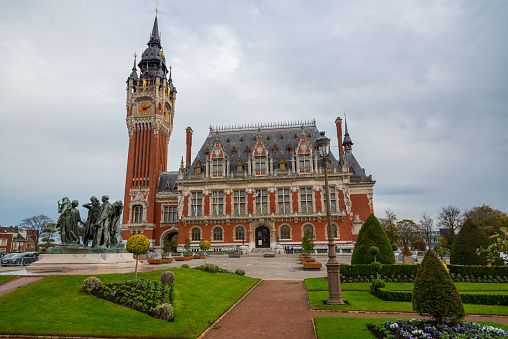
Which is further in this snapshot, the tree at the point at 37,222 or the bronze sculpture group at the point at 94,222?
the tree at the point at 37,222

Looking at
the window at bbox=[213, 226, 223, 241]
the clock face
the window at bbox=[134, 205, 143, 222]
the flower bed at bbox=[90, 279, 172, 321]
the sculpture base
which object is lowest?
the flower bed at bbox=[90, 279, 172, 321]

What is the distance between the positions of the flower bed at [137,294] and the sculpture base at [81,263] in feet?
14.6

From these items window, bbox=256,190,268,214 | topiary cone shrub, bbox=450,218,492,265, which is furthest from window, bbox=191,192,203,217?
topiary cone shrub, bbox=450,218,492,265

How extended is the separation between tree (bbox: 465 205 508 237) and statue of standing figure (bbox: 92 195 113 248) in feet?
188

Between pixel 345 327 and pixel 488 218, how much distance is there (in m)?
63.6

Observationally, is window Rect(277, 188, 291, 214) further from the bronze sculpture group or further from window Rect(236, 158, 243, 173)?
the bronze sculpture group

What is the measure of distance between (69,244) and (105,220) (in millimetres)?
2317

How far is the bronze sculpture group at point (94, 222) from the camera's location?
17234 millimetres

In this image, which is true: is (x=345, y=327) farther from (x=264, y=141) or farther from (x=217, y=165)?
(x=264, y=141)

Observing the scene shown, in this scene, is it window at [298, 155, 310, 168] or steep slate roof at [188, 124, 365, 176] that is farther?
steep slate roof at [188, 124, 365, 176]

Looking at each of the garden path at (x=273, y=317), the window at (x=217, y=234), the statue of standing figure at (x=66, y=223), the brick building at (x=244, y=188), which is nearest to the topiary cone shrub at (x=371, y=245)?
the garden path at (x=273, y=317)

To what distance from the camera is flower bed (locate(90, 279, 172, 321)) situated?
10.4m

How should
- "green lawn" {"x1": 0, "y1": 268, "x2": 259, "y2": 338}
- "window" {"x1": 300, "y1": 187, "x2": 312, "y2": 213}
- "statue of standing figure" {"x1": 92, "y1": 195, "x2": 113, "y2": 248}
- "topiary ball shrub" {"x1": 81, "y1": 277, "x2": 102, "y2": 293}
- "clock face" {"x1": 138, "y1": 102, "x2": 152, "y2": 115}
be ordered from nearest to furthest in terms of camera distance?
"green lawn" {"x1": 0, "y1": 268, "x2": 259, "y2": 338} < "topiary ball shrub" {"x1": 81, "y1": 277, "x2": 102, "y2": 293} < "statue of standing figure" {"x1": 92, "y1": 195, "x2": 113, "y2": 248} < "window" {"x1": 300, "y1": 187, "x2": 312, "y2": 213} < "clock face" {"x1": 138, "y1": 102, "x2": 152, "y2": 115}

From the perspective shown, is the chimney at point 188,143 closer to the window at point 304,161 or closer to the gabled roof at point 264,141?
the gabled roof at point 264,141
